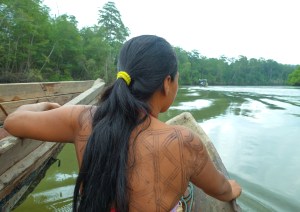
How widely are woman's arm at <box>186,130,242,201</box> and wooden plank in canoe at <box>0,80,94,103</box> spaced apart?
2.21 meters

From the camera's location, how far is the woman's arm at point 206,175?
1220 millimetres

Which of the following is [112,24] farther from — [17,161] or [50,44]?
[17,161]

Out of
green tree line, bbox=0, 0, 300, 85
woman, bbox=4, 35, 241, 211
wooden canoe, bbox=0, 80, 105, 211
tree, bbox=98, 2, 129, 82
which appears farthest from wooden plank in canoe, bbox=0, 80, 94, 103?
tree, bbox=98, 2, 129, 82

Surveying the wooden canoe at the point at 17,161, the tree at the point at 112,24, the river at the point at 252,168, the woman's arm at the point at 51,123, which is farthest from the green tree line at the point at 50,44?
the woman's arm at the point at 51,123

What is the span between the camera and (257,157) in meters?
5.60

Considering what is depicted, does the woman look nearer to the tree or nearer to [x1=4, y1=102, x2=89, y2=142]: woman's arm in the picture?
[x1=4, y1=102, x2=89, y2=142]: woman's arm

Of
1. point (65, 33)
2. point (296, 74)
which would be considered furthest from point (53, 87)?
point (296, 74)

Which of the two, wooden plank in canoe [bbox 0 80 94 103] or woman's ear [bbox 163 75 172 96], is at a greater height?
woman's ear [bbox 163 75 172 96]

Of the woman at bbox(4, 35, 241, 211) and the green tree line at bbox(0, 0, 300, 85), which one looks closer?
the woman at bbox(4, 35, 241, 211)

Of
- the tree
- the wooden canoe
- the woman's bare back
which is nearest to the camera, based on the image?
the woman's bare back

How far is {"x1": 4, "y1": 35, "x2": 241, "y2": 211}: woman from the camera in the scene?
114 cm

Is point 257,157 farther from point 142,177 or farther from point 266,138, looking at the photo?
point 142,177

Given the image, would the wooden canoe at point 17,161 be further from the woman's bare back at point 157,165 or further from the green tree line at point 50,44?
the green tree line at point 50,44

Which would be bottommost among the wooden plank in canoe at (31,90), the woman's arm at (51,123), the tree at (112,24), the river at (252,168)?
the river at (252,168)
